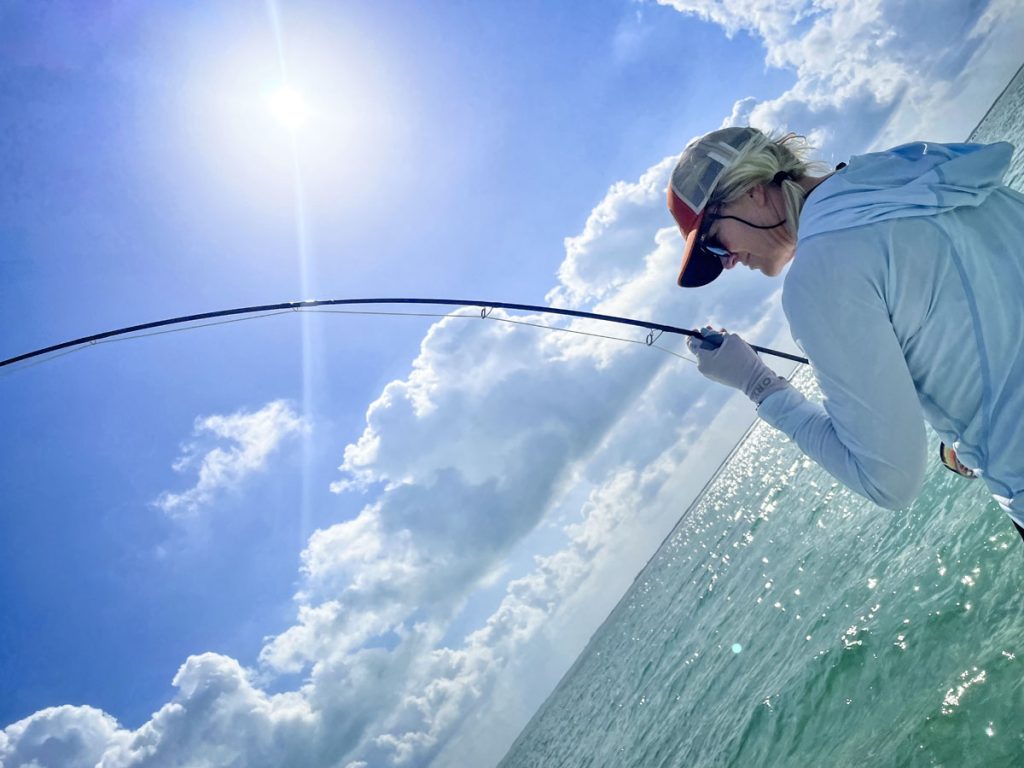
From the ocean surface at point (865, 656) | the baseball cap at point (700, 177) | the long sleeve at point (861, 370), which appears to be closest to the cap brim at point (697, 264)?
the baseball cap at point (700, 177)

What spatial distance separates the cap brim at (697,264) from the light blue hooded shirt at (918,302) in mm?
767

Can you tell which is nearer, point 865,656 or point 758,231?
point 758,231

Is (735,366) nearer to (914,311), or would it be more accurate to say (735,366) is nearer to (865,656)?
(914,311)

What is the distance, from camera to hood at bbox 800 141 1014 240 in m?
2.04

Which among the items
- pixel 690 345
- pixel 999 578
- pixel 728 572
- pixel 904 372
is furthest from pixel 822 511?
pixel 904 372

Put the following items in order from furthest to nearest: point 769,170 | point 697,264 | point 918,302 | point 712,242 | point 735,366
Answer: point 735,366, point 697,264, point 712,242, point 769,170, point 918,302

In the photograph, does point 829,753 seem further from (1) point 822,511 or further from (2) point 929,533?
(1) point 822,511

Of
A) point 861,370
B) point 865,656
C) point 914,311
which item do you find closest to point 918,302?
point 914,311

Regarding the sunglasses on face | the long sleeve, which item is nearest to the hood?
the long sleeve

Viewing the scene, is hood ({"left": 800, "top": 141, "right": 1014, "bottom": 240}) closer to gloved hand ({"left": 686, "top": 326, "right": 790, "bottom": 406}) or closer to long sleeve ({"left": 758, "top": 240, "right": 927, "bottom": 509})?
long sleeve ({"left": 758, "top": 240, "right": 927, "bottom": 509})

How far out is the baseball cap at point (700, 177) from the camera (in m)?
2.72

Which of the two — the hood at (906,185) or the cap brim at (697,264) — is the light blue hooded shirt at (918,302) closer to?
the hood at (906,185)

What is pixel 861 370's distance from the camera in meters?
2.15

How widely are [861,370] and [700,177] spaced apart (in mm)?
1114
